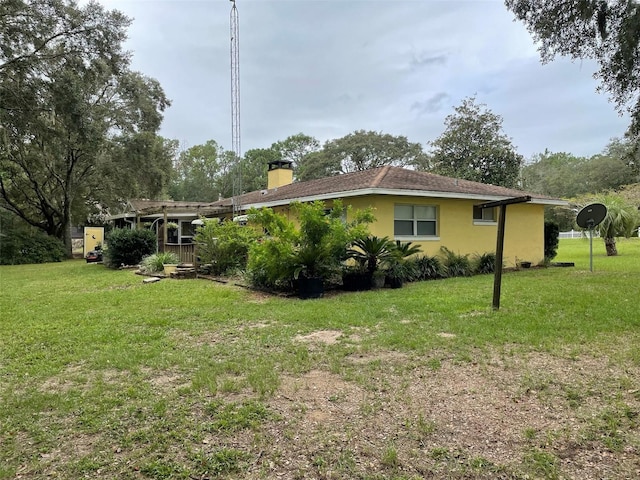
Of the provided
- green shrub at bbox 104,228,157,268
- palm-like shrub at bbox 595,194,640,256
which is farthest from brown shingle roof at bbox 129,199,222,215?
palm-like shrub at bbox 595,194,640,256

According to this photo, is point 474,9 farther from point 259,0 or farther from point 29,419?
point 29,419

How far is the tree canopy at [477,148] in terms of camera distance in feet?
93.2

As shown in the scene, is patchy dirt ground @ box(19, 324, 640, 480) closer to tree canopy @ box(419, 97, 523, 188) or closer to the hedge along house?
the hedge along house

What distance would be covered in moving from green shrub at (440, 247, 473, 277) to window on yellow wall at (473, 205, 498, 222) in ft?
5.87

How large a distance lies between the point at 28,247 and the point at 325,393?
25.7 metres

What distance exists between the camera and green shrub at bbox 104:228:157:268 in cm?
1709

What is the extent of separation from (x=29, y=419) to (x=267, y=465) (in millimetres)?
2084

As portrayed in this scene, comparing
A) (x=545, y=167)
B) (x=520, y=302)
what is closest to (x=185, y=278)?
(x=520, y=302)

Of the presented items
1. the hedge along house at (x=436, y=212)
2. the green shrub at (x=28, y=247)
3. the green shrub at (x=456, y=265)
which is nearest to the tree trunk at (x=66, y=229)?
the green shrub at (x=28, y=247)

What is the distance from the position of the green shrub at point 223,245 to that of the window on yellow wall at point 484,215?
7.42 metres

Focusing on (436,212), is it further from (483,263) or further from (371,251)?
(371,251)

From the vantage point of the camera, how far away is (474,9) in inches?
416

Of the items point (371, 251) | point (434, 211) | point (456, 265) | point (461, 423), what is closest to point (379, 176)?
point (434, 211)

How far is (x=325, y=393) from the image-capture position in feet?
12.7
